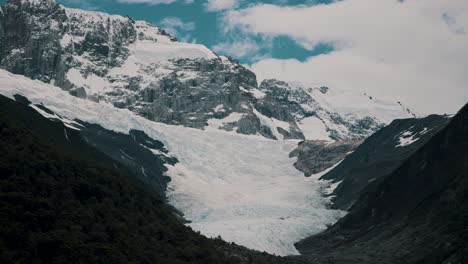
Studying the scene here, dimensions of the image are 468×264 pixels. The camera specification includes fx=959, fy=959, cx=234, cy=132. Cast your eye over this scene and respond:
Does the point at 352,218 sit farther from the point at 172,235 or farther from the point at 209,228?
the point at 172,235

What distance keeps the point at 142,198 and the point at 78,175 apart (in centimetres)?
1331

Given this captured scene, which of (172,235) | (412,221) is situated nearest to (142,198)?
(172,235)

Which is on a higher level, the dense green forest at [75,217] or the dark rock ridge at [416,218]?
the dark rock ridge at [416,218]

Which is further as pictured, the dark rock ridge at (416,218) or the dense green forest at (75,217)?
the dark rock ridge at (416,218)

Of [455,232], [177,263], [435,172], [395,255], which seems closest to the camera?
[177,263]

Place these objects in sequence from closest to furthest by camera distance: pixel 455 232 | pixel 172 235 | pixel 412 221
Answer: pixel 172 235 → pixel 455 232 → pixel 412 221

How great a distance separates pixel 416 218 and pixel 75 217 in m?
81.2

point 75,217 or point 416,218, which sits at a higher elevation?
point 416,218

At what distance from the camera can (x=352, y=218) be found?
192125 millimetres

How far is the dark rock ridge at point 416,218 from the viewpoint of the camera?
146 m

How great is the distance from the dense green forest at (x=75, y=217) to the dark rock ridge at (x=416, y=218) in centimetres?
3548

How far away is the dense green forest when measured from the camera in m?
88.8

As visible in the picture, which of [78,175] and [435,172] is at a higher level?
[435,172]

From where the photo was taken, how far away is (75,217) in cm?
9806
